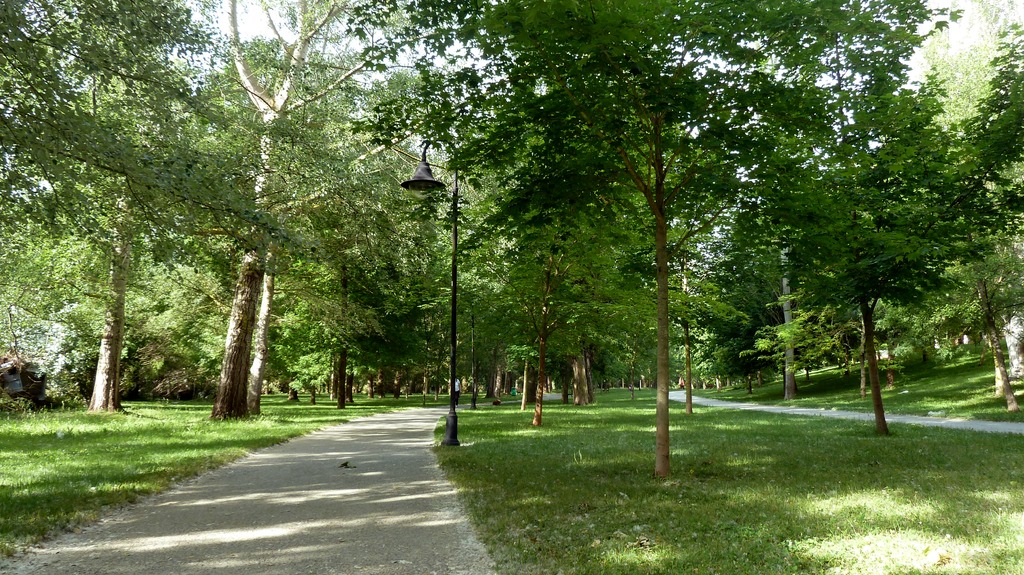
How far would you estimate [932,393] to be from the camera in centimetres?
2677

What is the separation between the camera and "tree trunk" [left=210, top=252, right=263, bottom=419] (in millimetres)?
18141

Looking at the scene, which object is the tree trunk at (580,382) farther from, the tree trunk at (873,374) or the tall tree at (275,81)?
the tree trunk at (873,374)

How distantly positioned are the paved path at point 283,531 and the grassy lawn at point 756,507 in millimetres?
552

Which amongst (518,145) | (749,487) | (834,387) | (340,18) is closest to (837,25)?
(518,145)

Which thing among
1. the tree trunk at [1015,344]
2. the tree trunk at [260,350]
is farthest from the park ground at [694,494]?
the tree trunk at [1015,344]

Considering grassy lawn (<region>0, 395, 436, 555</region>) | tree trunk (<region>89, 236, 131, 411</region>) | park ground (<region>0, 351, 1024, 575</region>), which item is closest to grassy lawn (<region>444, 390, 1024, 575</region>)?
park ground (<region>0, 351, 1024, 575</region>)

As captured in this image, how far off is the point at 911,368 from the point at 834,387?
19.4 feet

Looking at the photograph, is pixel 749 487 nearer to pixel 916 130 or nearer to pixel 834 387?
pixel 916 130

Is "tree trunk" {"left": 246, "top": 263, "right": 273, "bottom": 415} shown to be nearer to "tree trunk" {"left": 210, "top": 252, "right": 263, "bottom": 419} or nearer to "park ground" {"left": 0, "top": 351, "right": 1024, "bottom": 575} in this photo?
"tree trunk" {"left": 210, "top": 252, "right": 263, "bottom": 419}

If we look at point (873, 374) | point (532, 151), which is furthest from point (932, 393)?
point (532, 151)

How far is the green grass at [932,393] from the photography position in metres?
20.7

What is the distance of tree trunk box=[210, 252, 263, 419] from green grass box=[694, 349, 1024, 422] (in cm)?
Result: 2298

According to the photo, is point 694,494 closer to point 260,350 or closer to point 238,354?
point 238,354

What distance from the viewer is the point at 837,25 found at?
607cm
